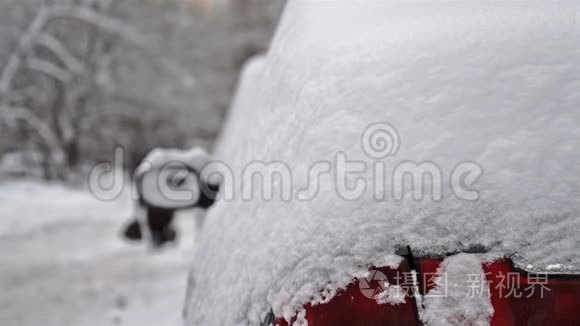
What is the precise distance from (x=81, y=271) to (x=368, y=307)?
4.90 m

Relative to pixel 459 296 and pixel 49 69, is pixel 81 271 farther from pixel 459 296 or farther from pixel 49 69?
pixel 49 69

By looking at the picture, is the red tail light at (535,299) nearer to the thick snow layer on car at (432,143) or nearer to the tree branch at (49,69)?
the thick snow layer on car at (432,143)

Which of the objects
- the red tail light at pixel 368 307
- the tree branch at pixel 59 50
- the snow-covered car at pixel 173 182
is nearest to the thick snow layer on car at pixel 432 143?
the red tail light at pixel 368 307

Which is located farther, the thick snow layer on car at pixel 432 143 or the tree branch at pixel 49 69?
the tree branch at pixel 49 69

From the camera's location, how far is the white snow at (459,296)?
727 millimetres

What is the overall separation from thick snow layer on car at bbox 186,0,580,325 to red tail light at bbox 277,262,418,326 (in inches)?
0.8

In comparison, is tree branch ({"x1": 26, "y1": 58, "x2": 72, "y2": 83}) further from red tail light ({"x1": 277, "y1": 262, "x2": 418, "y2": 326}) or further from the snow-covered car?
red tail light ({"x1": 277, "y1": 262, "x2": 418, "y2": 326})

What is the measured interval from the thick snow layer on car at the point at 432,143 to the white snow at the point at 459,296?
0.12 ft

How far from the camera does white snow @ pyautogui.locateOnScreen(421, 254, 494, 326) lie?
0.73 m

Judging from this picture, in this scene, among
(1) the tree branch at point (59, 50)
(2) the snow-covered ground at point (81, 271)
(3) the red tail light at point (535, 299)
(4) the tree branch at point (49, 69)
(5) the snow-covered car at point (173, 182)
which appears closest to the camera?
(3) the red tail light at point (535, 299)

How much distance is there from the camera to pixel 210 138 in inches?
Result: 830

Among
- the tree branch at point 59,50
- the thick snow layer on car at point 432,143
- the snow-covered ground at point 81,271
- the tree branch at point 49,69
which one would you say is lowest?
the snow-covered ground at point 81,271

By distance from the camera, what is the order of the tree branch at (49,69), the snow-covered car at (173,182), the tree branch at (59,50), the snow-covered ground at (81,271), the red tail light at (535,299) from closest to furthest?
the red tail light at (535,299), the snow-covered car at (173,182), the snow-covered ground at (81,271), the tree branch at (49,69), the tree branch at (59,50)

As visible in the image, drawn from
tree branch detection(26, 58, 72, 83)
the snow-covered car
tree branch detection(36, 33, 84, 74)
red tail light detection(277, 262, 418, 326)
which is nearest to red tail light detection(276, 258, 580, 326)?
red tail light detection(277, 262, 418, 326)
